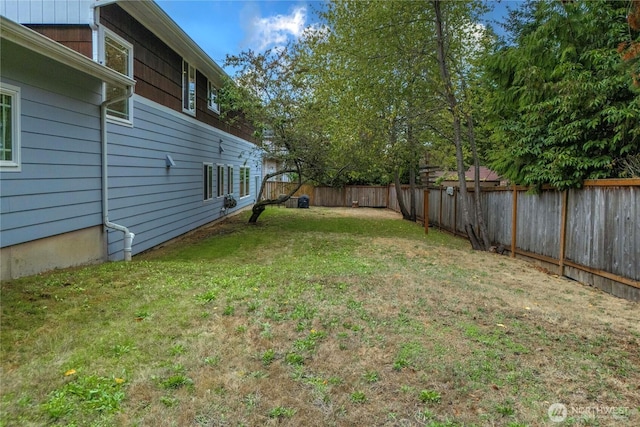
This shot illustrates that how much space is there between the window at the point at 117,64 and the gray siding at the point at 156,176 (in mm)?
253

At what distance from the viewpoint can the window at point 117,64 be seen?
675 centimetres

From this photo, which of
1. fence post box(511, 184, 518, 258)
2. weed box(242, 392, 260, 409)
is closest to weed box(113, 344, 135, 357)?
weed box(242, 392, 260, 409)

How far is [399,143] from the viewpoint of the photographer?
1246 centimetres

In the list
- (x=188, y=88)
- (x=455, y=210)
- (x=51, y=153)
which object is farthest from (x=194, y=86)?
(x=455, y=210)

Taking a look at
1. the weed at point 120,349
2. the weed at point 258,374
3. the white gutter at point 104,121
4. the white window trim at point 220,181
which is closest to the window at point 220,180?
the white window trim at point 220,181

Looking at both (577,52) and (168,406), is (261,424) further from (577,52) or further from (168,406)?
(577,52)

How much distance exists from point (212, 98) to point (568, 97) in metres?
10.6

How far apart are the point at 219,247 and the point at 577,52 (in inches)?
323

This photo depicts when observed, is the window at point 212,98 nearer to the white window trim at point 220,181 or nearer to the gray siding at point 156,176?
the gray siding at point 156,176

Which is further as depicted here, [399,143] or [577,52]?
[399,143]

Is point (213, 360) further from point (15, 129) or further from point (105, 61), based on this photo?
point (105, 61)

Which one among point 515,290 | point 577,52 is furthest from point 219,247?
point 577,52

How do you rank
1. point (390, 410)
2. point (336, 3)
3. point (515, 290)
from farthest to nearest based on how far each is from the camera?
1. point (336, 3)
2. point (515, 290)
3. point (390, 410)

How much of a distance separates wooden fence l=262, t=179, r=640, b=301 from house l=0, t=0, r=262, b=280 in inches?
310
